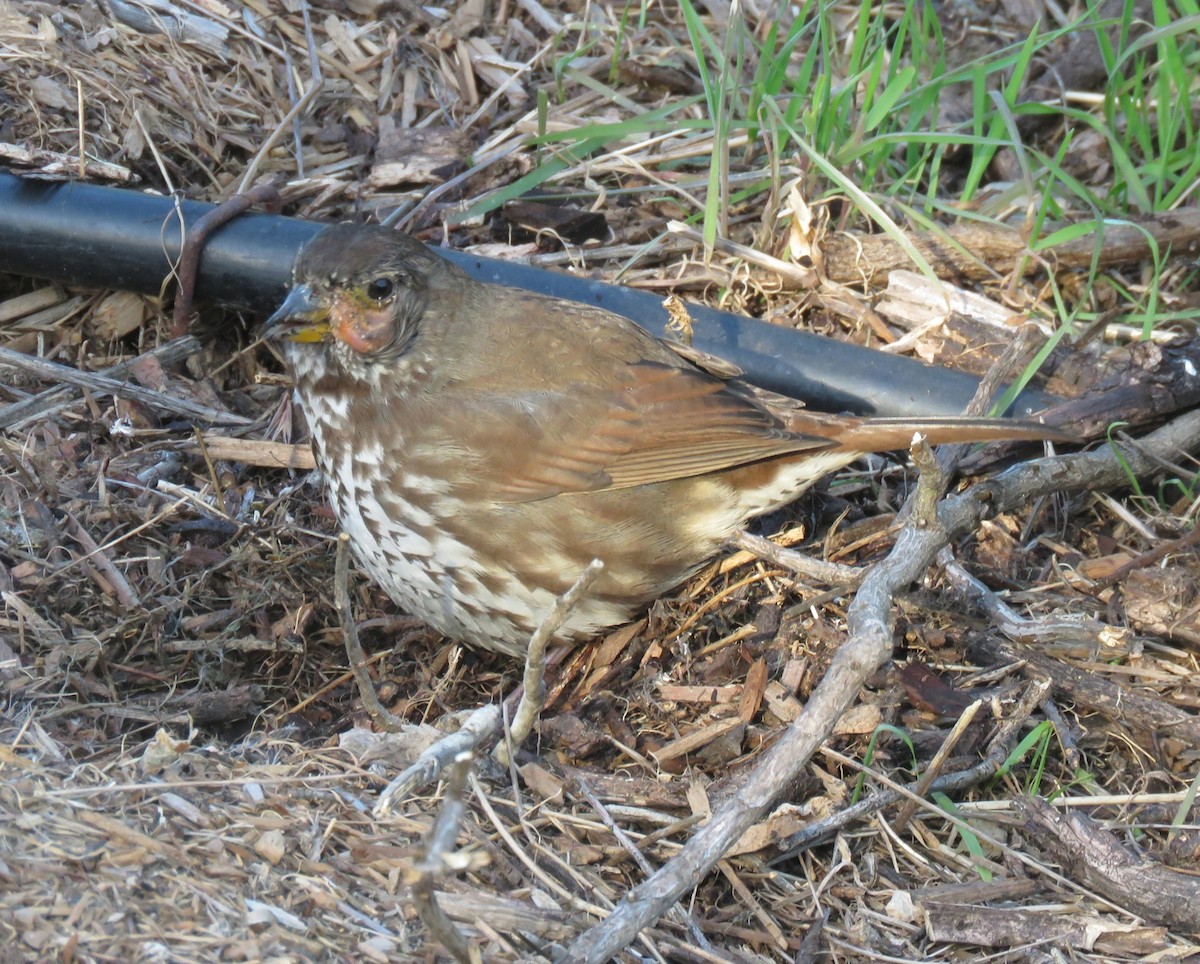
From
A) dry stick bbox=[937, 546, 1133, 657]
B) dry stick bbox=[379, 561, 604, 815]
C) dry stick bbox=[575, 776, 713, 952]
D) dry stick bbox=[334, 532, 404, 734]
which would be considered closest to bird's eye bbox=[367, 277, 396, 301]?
dry stick bbox=[334, 532, 404, 734]

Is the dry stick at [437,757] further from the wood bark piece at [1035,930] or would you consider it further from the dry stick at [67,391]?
the dry stick at [67,391]

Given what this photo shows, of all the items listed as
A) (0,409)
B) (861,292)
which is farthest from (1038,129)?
(0,409)

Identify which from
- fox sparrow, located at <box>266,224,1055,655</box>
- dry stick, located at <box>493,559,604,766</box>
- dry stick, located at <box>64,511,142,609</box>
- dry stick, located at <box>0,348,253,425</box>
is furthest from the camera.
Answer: dry stick, located at <box>0,348,253,425</box>

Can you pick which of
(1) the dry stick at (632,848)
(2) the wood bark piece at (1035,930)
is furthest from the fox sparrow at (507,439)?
(2) the wood bark piece at (1035,930)

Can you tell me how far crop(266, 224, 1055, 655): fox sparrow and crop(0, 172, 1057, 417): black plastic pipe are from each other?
529 mm

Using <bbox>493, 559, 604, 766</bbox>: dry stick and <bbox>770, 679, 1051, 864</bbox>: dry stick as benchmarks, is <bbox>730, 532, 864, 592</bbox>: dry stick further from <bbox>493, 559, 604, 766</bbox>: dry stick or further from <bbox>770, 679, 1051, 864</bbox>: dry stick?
<bbox>493, 559, 604, 766</bbox>: dry stick

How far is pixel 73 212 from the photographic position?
4.23 metres

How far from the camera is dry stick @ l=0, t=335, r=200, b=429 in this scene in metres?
3.93

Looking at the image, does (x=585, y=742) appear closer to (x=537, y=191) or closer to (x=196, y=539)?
(x=196, y=539)

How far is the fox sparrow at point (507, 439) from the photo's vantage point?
11.3ft

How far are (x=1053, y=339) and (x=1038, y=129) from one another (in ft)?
5.20

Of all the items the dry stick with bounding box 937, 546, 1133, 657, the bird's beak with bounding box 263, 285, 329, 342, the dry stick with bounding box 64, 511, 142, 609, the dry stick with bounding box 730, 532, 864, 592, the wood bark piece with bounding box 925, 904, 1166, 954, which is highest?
the bird's beak with bounding box 263, 285, 329, 342

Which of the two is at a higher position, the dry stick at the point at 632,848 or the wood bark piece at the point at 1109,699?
the wood bark piece at the point at 1109,699

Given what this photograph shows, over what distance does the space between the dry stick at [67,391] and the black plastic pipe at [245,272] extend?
19 centimetres
